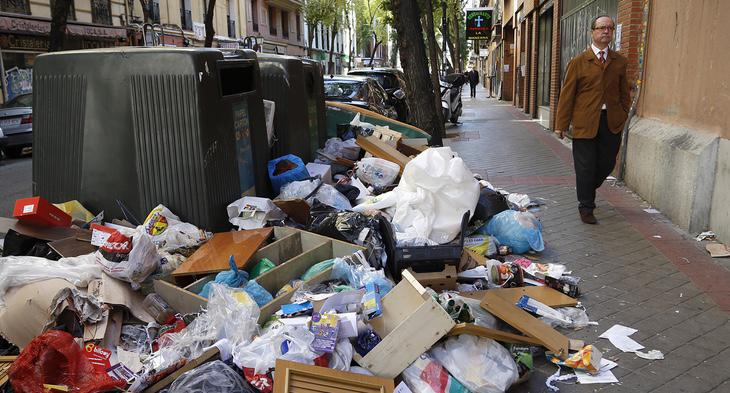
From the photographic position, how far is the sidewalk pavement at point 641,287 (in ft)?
10.1

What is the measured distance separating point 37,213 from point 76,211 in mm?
471

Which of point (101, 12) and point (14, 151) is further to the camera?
point (101, 12)

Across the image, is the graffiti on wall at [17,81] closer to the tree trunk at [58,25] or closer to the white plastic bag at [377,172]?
the tree trunk at [58,25]

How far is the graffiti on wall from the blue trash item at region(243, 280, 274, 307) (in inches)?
778

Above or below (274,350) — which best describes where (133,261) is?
above

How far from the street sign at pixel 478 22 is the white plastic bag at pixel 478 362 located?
106ft

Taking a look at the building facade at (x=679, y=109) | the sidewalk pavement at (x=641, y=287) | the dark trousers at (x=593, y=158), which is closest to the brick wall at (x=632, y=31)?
the building facade at (x=679, y=109)

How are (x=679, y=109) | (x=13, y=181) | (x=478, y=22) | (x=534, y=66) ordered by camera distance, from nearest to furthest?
(x=679, y=109)
(x=13, y=181)
(x=534, y=66)
(x=478, y=22)

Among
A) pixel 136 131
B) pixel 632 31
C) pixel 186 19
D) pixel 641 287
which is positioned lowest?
pixel 641 287

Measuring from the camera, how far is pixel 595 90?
5.72m

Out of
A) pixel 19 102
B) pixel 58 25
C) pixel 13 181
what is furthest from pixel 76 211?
pixel 19 102

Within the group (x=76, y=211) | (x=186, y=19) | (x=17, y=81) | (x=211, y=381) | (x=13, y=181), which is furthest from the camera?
(x=186, y=19)

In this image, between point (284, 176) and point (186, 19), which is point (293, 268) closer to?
point (284, 176)

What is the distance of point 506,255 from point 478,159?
19.2 ft
